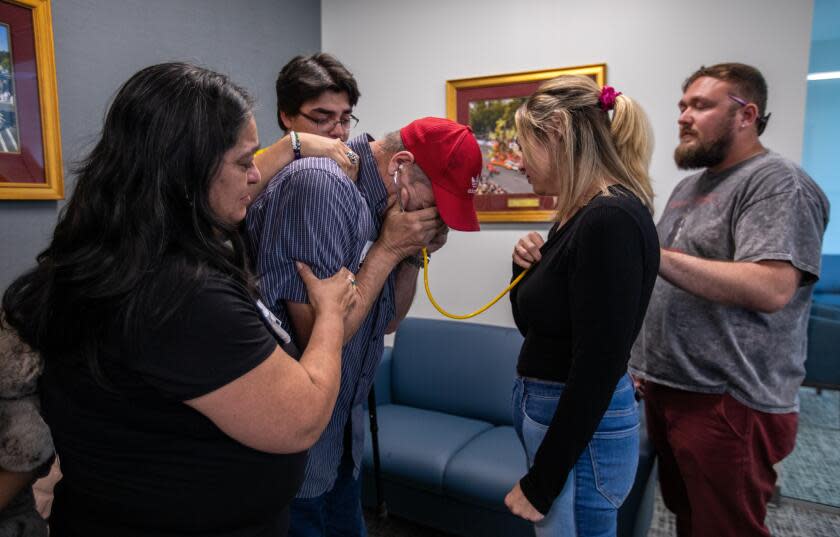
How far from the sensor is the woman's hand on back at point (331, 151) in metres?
1.17

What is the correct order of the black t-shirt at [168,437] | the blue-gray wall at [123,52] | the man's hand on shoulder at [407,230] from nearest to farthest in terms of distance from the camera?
the black t-shirt at [168,437], the man's hand on shoulder at [407,230], the blue-gray wall at [123,52]

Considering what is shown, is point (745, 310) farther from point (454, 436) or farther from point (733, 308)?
point (454, 436)

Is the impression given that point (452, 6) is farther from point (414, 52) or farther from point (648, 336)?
point (648, 336)

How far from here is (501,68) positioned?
2.92m

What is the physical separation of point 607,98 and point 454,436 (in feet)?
5.91

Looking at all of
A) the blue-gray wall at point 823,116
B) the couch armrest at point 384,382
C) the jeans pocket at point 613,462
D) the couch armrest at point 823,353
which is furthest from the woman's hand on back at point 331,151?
the couch armrest at point 823,353

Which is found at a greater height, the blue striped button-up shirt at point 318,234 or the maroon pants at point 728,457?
the blue striped button-up shirt at point 318,234

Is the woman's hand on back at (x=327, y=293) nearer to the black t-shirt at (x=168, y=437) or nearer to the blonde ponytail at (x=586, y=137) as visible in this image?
the black t-shirt at (x=168, y=437)

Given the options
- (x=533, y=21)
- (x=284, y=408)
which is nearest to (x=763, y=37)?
(x=533, y=21)

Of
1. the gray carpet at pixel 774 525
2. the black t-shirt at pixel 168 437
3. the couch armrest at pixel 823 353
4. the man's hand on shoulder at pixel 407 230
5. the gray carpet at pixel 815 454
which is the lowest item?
the gray carpet at pixel 774 525

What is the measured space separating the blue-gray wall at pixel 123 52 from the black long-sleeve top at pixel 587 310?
4.73 ft

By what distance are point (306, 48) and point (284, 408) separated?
2.97 m

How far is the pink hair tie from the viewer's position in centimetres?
120

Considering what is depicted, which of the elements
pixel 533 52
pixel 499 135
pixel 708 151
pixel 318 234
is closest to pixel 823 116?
pixel 708 151
